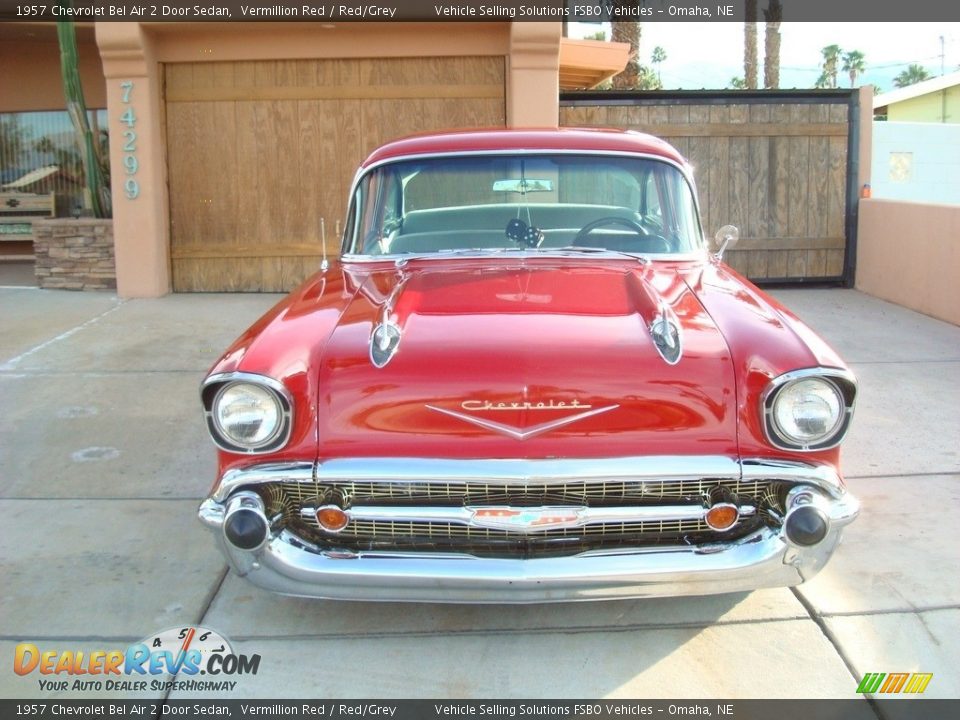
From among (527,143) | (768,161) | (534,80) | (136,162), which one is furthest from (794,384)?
(136,162)

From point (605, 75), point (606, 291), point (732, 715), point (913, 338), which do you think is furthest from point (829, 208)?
point (732, 715)

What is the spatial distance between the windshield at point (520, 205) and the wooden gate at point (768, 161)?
5.33 m

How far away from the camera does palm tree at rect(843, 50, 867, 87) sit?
57.3 meters

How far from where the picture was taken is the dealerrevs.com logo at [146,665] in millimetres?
3131

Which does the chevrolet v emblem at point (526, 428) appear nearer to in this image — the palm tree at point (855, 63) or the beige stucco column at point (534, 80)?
the beige stucco column at point (534, 80)

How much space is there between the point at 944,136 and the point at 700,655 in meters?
14.2

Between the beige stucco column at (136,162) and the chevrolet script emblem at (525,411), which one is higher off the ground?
the beige stucco column at (136,162)

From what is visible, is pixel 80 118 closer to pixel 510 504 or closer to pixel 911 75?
pixel 510 504

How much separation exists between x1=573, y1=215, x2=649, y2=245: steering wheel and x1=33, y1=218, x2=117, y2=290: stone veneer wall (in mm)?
6615

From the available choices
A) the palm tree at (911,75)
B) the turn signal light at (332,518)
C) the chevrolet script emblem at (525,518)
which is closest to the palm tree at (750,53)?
the chevrolet script emblem at (525,518)

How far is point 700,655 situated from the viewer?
322 centimetres

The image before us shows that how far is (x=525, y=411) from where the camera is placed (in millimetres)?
2922

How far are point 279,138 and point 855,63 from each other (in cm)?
5611

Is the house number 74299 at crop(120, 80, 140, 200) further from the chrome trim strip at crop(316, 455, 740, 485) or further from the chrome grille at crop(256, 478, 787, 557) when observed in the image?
the chrome trim strip at crop(316, 455, 740, 485)
